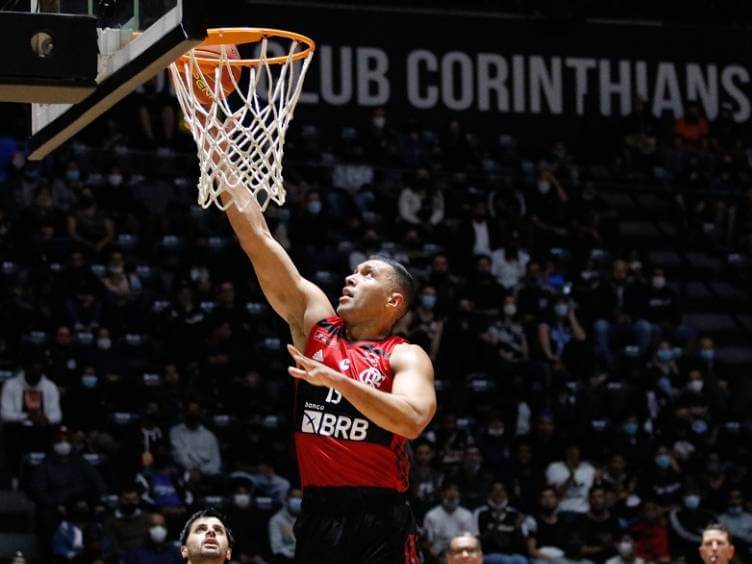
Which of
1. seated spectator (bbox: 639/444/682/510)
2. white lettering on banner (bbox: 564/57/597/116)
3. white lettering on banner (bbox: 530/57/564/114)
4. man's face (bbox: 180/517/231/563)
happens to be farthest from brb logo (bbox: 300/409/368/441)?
white lettering on banner (bbox: 564/57/597/116)

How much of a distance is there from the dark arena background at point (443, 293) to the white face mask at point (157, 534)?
0.02 m

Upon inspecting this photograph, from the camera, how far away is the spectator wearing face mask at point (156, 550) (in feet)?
39.9

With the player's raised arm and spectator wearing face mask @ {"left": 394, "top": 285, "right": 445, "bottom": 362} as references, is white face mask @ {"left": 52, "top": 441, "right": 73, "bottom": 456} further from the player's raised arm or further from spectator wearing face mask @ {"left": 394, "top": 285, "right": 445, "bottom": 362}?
the player's raised arm

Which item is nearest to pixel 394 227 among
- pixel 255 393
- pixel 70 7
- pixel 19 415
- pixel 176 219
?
pixel 176 219

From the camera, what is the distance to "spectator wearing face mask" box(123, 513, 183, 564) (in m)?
12.2

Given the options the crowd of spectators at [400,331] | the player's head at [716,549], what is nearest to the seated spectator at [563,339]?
the crowd of spectators at [400,331]

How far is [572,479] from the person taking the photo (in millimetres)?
14539

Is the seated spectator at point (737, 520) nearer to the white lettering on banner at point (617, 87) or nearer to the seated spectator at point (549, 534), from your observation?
the seated spectator at point (549, 534)

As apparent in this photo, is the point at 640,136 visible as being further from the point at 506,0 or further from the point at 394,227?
the point at 394,227

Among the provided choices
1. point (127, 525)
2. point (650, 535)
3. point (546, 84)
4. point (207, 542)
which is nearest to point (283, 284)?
point (207, 542)

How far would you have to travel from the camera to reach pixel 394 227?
57.6 feet

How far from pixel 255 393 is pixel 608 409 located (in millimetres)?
3818

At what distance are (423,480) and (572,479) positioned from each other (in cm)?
154

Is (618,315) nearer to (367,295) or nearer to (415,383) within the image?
(367,295)
